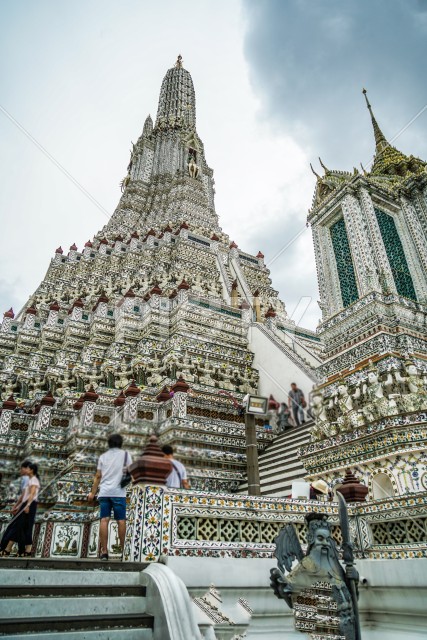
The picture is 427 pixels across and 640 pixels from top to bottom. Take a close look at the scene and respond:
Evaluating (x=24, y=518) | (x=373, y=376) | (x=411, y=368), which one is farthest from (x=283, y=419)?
(x=24, y=518)

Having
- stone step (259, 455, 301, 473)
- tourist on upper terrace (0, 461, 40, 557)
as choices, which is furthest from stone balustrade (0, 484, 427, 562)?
stone step (259, 455, 301, 473)

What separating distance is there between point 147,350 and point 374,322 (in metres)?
7.52

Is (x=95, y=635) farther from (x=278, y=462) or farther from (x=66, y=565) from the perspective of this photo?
(x=278, y=462)

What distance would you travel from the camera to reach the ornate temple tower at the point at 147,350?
33.7 feet

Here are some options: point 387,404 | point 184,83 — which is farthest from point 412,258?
point 184,83

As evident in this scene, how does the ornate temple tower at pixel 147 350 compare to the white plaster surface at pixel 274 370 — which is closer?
the ornate temple tower at pixel 147 350

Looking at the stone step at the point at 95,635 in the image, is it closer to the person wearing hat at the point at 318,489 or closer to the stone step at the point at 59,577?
the stone step at the point at 59,577

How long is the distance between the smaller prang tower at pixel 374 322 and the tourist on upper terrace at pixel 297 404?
2.15m

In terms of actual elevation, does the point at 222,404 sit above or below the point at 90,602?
above

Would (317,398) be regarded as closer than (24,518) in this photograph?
No

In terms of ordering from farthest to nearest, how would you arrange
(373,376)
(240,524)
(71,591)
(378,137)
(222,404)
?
(378,137)
(222,404)
(373,376)
(240,524)
(71,591)

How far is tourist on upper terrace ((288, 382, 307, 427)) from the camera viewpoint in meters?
12.1

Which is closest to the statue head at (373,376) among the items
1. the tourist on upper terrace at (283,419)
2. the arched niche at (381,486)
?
the arched niche at (381,486)

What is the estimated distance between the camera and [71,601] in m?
2.87
